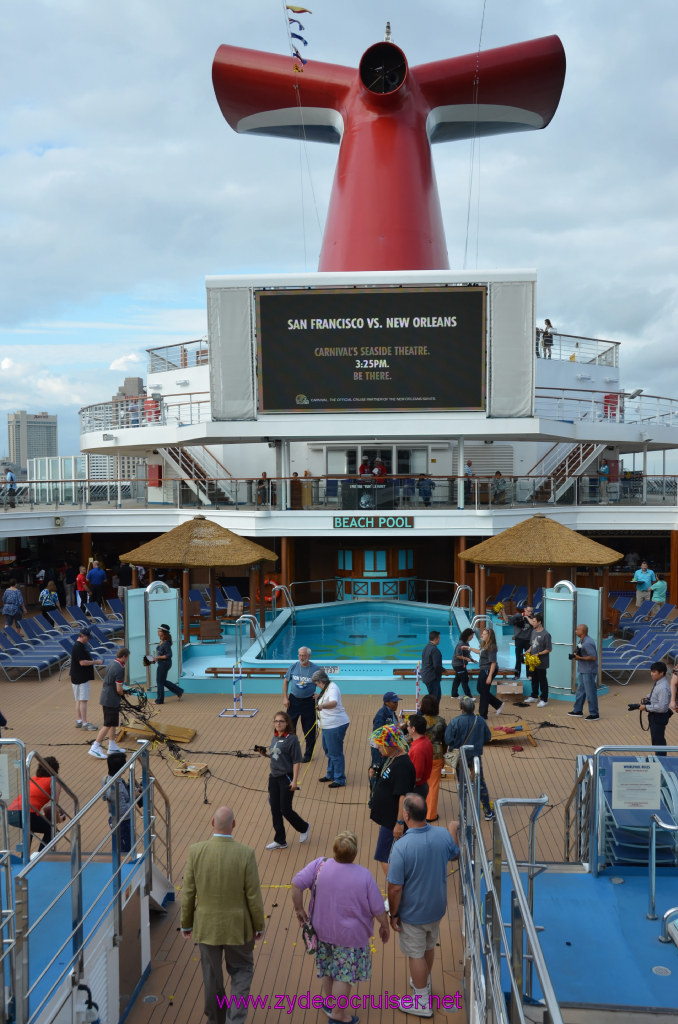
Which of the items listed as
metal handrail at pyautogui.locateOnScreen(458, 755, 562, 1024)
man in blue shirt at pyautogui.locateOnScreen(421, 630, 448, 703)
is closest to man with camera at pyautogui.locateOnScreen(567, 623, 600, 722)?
man in blue shirt at pyautogui.locateOnScreen(421, 630, 448, 703)

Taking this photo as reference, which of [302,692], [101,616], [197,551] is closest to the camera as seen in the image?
[302,692]

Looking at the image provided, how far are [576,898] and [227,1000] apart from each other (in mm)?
2674

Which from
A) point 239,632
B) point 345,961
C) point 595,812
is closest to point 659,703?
point 595,812

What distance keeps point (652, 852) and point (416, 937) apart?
73.5 inches

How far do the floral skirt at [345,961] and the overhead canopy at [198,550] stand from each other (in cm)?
1120

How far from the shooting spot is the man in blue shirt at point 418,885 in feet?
16.8

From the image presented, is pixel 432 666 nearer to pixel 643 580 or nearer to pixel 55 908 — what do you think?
pixel 55 908

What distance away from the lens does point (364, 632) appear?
19.7m

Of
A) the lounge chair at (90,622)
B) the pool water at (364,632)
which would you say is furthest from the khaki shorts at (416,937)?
the lounge chair at (90,622)

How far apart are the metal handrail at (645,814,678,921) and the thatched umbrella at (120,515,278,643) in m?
11.0

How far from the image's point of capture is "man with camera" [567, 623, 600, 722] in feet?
38.9

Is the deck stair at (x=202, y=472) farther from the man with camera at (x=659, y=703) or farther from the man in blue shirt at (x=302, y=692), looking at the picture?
the man with camera at (x=659, y=703)

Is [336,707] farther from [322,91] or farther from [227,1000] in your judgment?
[322,91]

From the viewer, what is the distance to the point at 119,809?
215 inches
